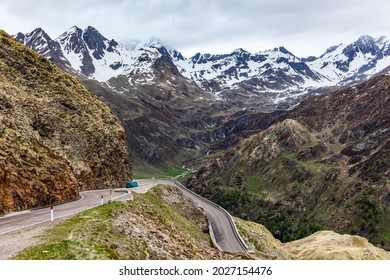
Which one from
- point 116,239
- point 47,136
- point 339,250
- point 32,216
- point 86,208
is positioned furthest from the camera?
point 339,250

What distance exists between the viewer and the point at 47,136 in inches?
2103

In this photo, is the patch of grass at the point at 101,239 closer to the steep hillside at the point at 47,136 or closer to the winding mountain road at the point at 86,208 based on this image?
the winding mountain road at the point at 86,208

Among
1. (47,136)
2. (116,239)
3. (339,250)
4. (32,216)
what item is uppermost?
(47,136)

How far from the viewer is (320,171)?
196125mm

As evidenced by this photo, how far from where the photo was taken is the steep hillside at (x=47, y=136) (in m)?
37.1

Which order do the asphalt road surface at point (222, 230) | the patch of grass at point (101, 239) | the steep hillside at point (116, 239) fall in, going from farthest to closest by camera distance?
1. the asphalt road surface at point (222, 230)
2. the steep hillside at point (116, 239)
3. the patch of grass at point (101, 239)

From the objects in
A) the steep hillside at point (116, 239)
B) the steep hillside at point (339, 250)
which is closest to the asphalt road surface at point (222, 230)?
the steep hillside at point (339, 250)

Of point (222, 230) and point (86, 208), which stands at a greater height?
point (86, 208)

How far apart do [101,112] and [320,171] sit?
505 ft

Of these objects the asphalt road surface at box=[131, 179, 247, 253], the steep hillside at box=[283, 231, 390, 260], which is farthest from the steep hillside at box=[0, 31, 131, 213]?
the steep hillside at box=[283, 231, 390, 260]

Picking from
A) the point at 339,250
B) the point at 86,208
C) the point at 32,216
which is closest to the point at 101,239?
the point at 32,216

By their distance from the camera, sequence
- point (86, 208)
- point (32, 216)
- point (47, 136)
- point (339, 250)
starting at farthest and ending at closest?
1. point (339, 250)
2. point (47, 136)
3. point (86, 208)
4. point (32, 216)

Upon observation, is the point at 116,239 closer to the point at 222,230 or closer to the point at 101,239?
the point at 101,239

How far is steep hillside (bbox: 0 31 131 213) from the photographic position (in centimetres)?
3712
